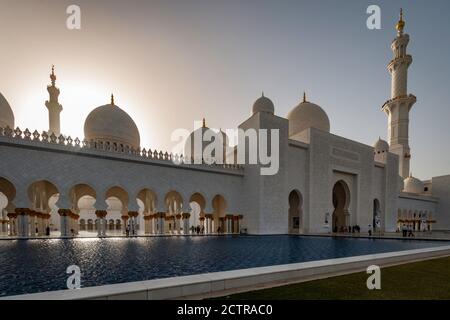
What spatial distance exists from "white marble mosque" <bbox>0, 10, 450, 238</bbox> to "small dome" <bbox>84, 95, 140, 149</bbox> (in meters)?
0.08

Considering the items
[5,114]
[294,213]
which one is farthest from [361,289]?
[5,114]

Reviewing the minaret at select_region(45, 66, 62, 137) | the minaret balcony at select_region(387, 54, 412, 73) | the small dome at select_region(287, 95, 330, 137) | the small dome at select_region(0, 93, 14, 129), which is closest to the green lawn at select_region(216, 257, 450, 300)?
the small dome at select_region(0, 93, 14, 129)

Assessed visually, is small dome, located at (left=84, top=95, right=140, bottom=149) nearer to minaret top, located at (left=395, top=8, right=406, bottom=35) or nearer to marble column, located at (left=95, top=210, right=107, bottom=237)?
marble column, located at (left=95, top=210, right=107, bottom=237)

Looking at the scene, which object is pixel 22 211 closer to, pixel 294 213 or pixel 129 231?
pixel 129 231

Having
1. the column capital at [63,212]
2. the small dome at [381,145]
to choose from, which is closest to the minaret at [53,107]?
the column capital at [63,212]

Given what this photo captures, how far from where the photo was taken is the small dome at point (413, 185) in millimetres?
37750

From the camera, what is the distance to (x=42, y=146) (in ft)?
41.8

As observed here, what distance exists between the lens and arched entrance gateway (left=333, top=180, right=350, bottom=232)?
2408cm

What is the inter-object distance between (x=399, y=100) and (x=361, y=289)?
33962 mm

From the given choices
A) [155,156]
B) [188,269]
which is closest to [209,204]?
[155,156]

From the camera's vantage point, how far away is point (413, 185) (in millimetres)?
37875

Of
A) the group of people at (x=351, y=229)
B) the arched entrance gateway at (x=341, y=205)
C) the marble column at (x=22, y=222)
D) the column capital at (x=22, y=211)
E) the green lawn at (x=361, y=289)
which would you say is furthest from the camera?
the arched entrance gateway at (x=341, y=205)

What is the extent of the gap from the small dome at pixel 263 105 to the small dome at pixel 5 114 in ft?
61.4

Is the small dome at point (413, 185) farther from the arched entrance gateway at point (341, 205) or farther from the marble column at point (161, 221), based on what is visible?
the marble column at point (161, 221)
